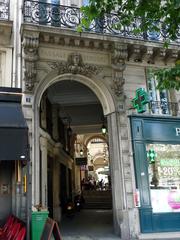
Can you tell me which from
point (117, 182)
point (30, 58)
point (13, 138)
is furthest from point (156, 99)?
point (13, 138)

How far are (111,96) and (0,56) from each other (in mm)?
4073

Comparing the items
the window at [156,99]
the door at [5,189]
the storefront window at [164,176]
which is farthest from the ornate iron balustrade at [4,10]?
the storefront window at [164,176]

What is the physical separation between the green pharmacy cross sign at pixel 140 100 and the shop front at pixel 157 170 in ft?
1.65

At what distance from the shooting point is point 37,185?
9375mm

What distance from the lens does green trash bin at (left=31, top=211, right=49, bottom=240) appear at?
8000 mm

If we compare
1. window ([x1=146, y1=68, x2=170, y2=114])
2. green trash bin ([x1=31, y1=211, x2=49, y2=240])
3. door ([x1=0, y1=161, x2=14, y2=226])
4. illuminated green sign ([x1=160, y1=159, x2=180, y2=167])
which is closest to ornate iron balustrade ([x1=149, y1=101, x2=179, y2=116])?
window ([x1=146, y1=68, x2=170, y2=114])

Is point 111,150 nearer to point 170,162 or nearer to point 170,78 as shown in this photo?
point 170,162

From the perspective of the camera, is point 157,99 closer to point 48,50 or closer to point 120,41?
point 120,41

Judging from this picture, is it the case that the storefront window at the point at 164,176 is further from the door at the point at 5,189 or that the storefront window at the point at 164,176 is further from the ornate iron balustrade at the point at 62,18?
the door at the point at 5,189

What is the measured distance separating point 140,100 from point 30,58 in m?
3.97

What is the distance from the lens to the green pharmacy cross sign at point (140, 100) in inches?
415

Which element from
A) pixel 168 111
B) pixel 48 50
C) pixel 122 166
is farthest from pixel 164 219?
pixel 48 50

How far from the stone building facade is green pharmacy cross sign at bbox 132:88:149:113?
17.5 inches

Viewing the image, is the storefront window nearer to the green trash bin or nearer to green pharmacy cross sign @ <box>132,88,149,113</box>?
green pharmacy cross sign @ <box>132,88,149,113</box>
